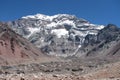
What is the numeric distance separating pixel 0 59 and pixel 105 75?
157 meters

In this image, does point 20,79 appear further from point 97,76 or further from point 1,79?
point 97,76

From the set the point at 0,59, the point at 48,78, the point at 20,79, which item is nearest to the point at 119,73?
the point at 48,78

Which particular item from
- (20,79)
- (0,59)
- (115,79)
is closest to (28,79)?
(20,79)

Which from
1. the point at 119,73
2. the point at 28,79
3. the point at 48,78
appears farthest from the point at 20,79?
the point at 119,73

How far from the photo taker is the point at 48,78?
32.9 m

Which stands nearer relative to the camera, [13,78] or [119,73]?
[13,78]

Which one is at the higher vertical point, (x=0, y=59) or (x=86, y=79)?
(x=0, y=59)

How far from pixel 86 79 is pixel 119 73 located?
15.1 ft

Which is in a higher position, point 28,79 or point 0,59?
point 0,59

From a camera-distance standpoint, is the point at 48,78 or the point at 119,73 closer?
the point at 48,78

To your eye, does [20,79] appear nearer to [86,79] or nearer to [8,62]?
[86,79]

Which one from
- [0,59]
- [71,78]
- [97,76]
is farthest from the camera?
[0,59]

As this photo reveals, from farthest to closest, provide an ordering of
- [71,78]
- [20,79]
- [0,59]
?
[0,59], [71,78], [20,79]

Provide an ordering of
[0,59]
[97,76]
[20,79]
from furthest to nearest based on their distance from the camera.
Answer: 1. [0,59]
2. [97,76]
3. [20,79]
